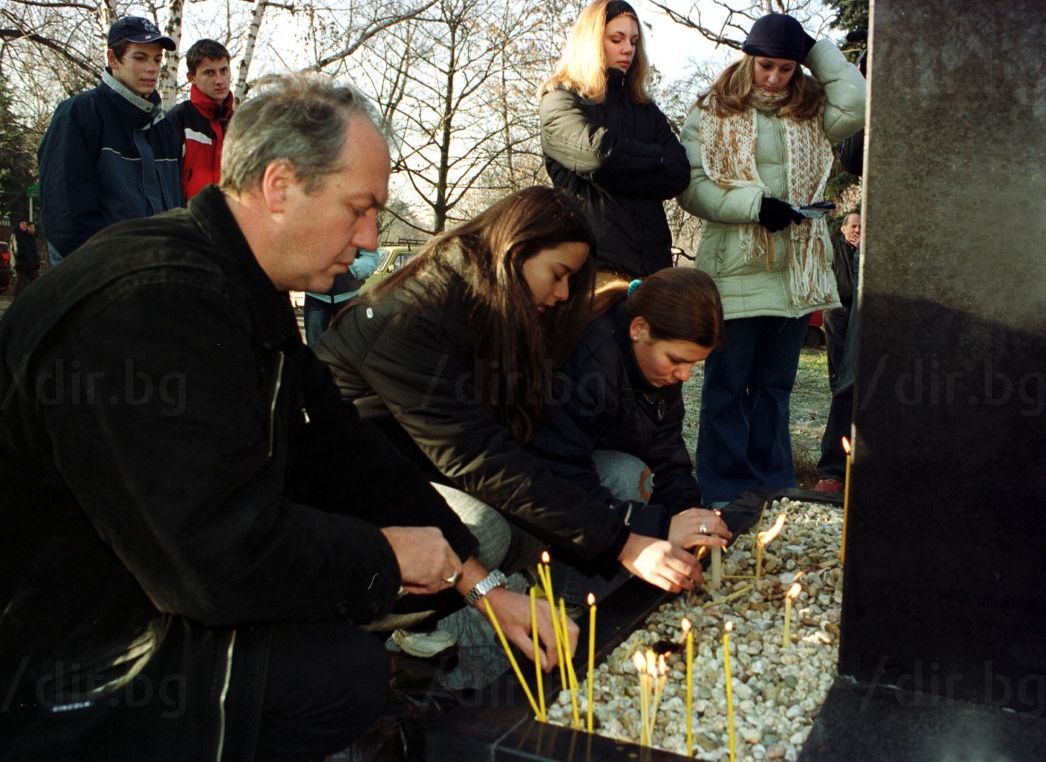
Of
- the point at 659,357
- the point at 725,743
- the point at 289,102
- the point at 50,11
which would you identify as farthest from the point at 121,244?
the point at 50,11

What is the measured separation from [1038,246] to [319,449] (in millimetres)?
1645

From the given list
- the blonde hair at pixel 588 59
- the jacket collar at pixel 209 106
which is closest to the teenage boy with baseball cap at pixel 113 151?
the jacket collar at pixel 209 106

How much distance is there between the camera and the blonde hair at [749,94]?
178 inches

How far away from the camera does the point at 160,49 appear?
4570 mm

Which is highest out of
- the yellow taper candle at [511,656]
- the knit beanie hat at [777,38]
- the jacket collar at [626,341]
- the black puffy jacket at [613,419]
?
the knit beanie hat at [777,38]

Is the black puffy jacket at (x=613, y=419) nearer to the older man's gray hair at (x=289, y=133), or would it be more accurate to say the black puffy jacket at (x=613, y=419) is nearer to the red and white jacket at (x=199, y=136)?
the older man's gray hair at (x=289, y=133)

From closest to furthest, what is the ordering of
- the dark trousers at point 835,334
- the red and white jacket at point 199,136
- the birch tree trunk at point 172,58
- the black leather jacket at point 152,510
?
the black leather jacket at point 152,510, the red and white jacket at point 199,136, the dark trousers at point 835,334, the birch tree trunk at point 172,58

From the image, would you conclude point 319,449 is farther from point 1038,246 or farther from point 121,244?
point 1038,246

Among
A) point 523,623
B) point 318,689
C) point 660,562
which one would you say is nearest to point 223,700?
point 318,689

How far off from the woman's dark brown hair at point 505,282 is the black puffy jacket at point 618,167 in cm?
136

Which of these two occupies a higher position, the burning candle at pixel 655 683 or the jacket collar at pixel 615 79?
the jacket collar at pixel 615 79

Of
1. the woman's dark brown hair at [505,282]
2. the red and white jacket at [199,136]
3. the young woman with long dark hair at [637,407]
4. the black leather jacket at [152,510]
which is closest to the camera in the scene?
the black leather jacket at [152,510]

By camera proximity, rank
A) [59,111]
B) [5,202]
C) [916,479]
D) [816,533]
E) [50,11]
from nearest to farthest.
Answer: [916,479], [816,533], [59,111], [50,11], [5,202]

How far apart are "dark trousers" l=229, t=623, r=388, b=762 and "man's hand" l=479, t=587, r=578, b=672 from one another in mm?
Result: 438
